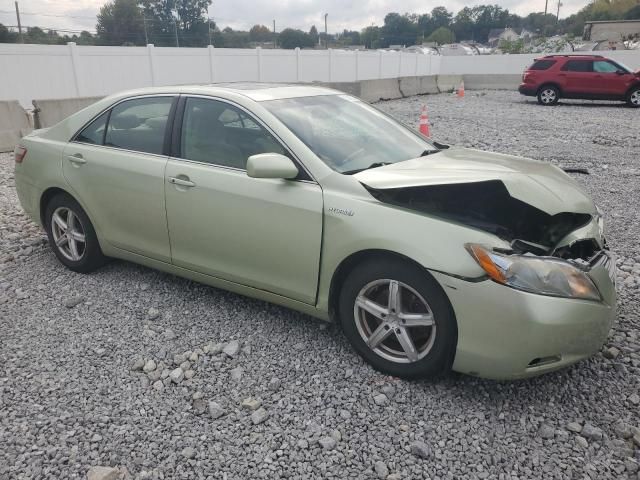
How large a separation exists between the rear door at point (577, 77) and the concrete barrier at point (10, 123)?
17.5m

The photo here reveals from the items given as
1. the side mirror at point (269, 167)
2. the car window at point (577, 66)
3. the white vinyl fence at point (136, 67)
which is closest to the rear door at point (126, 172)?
the side mirror at point (269, 167)

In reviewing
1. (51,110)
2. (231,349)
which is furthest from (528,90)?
(231,349)

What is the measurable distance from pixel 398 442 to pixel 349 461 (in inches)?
11.1

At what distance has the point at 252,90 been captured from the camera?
3764 millimetres

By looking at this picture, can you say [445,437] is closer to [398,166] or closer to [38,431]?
[398,166]

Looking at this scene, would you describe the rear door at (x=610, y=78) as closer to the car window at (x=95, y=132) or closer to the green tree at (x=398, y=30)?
the car window at (x=95, y=132)

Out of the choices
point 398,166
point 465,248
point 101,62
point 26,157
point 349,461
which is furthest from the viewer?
point 101,62

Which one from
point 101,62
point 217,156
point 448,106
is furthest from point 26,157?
point 448,106

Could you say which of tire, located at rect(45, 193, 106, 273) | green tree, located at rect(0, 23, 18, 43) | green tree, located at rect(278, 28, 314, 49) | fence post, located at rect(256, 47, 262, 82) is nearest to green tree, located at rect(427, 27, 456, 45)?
green tree, located at rect(278, 28, 314, 49)

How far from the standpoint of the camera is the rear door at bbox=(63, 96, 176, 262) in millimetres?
3873

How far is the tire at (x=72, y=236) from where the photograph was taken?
4387mm

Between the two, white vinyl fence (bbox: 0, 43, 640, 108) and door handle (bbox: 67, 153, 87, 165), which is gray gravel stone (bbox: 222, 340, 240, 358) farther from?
white vinyl fence (bbox: 0, 43, 640, 108)

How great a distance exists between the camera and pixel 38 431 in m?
2.71

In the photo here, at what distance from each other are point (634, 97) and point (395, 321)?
19.5 metres
